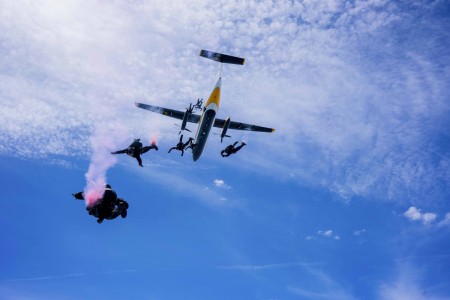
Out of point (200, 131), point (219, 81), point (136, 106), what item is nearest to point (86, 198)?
point (200, 131)

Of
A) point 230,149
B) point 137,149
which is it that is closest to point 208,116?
point 230,149

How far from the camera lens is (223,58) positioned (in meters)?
39.0

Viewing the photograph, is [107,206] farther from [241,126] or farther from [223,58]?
[241,126]

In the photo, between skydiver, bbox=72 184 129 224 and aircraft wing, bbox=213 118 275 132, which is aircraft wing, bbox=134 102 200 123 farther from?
skydiver, bbox=72 184 129 224

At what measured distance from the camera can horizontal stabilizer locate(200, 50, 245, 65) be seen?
126 feet

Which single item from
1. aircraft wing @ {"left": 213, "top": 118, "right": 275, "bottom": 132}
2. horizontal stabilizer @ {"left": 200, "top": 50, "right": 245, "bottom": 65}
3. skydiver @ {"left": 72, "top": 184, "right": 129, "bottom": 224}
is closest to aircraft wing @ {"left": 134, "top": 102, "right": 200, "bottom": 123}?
aircraft wing @ {"left": 213, "top": 118, "right": 275, "bottom": 132}

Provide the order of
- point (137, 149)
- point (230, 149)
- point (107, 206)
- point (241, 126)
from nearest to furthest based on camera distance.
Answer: point (107, 206) → point (137, 149) → point (230, 149) → point (241, 126)

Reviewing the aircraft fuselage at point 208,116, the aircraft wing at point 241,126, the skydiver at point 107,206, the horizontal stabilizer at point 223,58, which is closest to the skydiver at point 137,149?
the skydiver at point 107,206

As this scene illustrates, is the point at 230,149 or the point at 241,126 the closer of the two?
the point at 230,149

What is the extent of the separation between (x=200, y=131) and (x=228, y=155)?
19.0 ft

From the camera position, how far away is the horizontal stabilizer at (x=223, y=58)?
3829 cm

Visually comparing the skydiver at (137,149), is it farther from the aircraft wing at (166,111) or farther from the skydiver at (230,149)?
the aircraft wing at (166,111)

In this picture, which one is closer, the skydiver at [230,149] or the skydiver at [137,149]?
the skydiver at [137,149]

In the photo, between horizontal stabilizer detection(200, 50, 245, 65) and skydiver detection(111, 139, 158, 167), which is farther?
horizontal stabilizer detection(200, 50, 245, 65)
